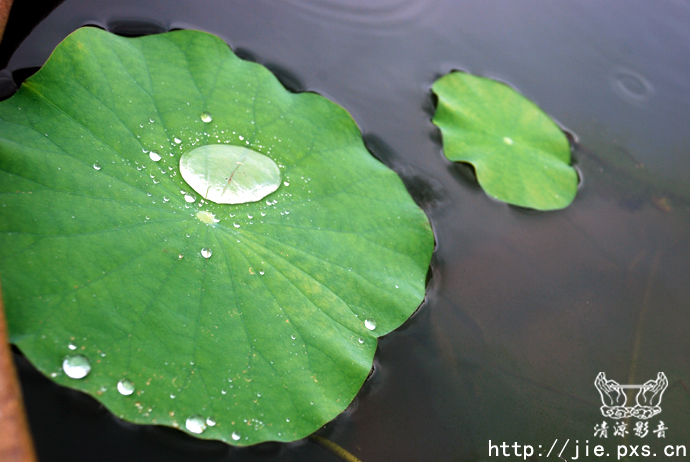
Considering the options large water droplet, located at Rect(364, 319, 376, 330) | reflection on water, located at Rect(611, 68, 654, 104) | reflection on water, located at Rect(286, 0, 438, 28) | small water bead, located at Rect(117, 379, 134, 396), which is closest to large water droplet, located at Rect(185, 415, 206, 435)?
small water bead, located at Rect(117, 379, 134, 396)

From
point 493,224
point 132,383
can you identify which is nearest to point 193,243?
point 132,383

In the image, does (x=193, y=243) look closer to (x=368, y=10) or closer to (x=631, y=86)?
(x=368, y=10)

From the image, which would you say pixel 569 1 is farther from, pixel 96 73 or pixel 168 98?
pixel 96 73

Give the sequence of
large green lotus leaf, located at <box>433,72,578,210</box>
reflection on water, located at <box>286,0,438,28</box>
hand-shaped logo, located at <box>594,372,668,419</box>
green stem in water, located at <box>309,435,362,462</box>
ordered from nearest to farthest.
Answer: green stem in water, located at <box>309,435,362,462</box> → hand-shaped logo, located at <box>594,372,668,419</box> → large green lotus leaf, located at <box>433,72,578,210</box> → reflection on water, located at <box>286,0,438,28</box>

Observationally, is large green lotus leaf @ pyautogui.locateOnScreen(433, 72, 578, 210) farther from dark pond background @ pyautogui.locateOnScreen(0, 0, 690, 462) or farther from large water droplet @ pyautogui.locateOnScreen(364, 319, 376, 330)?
large water droplet @ pyautogui.locateOnScreen(364, 319, 376, 330)

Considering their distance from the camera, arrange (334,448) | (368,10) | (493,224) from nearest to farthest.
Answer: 1. (334,448)
2. (493,224)
3. (368,10)

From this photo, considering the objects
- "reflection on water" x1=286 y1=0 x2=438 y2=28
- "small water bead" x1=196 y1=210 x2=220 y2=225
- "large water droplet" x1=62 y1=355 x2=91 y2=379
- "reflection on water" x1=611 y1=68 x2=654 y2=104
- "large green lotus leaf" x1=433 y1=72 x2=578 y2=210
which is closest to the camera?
"large water droplet" x1=62 y1=355 x2=91 y2=379
